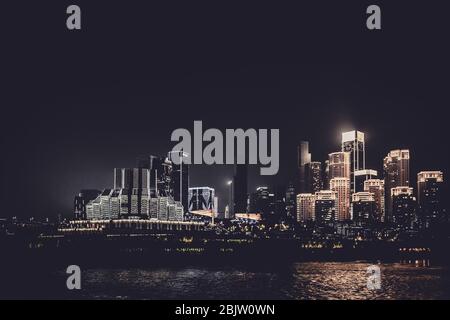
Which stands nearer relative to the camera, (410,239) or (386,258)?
(386,258)

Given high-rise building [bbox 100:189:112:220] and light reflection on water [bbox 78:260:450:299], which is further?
high-rise building [bbox 100:189:112:220]

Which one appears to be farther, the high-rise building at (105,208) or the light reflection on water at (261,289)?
the high-rise building at (105,208)

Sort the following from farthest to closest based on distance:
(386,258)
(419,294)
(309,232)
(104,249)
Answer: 1. (309,232)
2. (386,258)
3. (104,249)
4. (419,294)

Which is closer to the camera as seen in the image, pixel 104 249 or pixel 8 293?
pixel 8 293

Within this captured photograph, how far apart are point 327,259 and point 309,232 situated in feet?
110

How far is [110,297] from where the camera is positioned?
52375 millimetres

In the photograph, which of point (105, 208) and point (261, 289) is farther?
point (105, 208)

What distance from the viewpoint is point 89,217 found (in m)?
194
